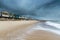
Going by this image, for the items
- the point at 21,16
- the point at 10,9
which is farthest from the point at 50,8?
the point at 10,9

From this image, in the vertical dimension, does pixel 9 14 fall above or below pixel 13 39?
above

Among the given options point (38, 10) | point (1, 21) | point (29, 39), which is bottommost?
point (29, 39)

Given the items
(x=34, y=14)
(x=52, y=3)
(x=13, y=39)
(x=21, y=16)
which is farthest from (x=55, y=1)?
(x=13, y=39)

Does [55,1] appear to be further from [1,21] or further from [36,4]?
[1,21]

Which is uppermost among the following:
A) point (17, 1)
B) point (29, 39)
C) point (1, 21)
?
point (17, 1)

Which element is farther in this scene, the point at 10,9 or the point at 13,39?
the point at 10,9

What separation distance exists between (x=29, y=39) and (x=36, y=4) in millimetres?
814

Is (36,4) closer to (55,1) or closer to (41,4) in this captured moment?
(41,4)

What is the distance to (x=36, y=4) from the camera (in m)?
1.96

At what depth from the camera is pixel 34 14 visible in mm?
1925

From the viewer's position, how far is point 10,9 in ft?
6.30

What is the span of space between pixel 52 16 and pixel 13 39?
86 centimetres

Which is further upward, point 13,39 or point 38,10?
point 38,10

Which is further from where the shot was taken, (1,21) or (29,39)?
(1,21)
